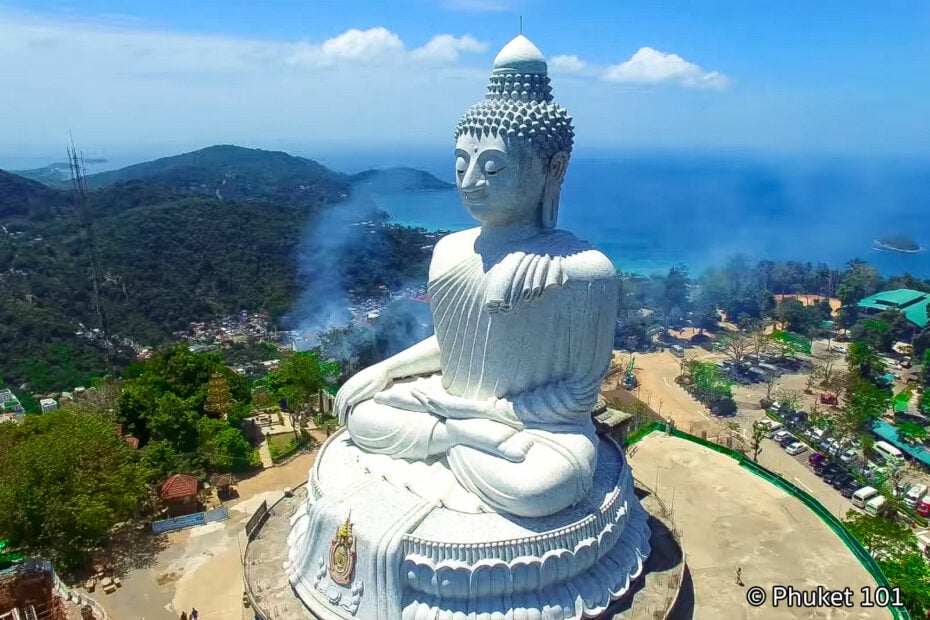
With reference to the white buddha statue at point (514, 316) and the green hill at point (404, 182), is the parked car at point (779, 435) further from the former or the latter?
the green hill at point (404, 182)

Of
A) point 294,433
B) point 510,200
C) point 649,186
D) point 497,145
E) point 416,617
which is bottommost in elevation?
point 649,186

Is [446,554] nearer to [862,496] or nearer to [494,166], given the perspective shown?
[494,166]

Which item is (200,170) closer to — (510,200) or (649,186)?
(510,200)

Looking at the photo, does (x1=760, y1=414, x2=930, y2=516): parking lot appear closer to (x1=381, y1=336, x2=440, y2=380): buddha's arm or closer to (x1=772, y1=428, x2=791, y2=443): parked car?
(x1=772, y1=428, x2=791, y2=443): parked car

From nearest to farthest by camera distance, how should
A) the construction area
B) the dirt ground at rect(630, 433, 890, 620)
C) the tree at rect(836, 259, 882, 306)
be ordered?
the construction area, the dirt ground at rect(630, 433, 890, 620), the tree at rect(836, 259, 882, 306)

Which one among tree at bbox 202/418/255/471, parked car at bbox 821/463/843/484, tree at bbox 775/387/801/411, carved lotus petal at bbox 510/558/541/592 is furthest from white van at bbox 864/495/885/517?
tree at bbox 202/418/255/471

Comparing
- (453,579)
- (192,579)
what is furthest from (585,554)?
(192,579)

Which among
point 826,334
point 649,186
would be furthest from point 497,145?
point 649,186
